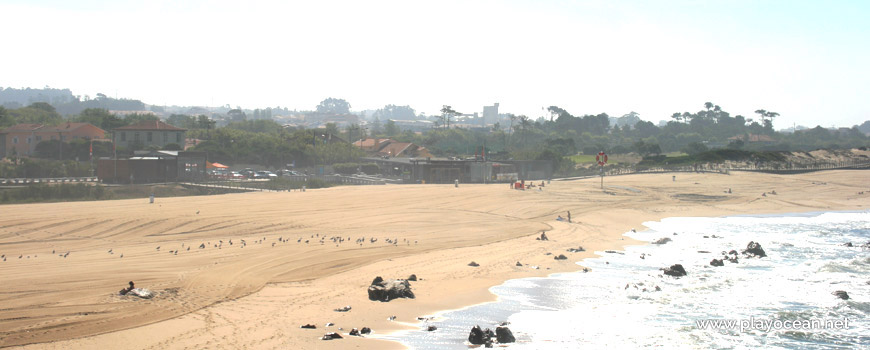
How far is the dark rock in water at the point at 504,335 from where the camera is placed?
11.6 metres

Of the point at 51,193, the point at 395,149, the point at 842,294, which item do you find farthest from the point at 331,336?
the point at 395,149

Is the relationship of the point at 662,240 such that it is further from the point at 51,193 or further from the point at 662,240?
the point at 51,193

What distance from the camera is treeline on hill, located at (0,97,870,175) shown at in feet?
216

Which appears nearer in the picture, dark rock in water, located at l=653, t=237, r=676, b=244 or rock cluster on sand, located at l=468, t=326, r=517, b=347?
rock cluster on sand, located at l=468, t=326, r=517, b=347

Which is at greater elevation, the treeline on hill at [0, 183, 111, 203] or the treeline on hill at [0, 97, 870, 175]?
the treeline on hill at [0, 97, 870, 175]

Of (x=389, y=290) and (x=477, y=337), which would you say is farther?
(x=389, y=290)

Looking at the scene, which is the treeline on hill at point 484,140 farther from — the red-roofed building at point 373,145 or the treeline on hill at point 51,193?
the treeline on hill at point 51,193

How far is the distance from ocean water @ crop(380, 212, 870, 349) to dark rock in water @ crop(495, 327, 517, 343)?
0.17 m

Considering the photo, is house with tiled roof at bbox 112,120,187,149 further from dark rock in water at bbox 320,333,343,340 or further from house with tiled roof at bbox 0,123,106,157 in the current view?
dark rock in water at bbox 320,333,343,340

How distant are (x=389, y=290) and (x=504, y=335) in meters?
3.40

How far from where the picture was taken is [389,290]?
14.0 metres

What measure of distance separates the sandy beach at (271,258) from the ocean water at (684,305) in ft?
3.38

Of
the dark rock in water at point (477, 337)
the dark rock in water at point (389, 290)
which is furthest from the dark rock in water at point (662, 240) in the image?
the dark rock in water at point (477, 337)

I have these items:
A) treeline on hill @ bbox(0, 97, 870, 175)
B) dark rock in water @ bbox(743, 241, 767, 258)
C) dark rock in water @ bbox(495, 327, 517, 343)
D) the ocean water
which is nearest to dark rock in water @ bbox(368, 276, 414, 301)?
the ocean water
